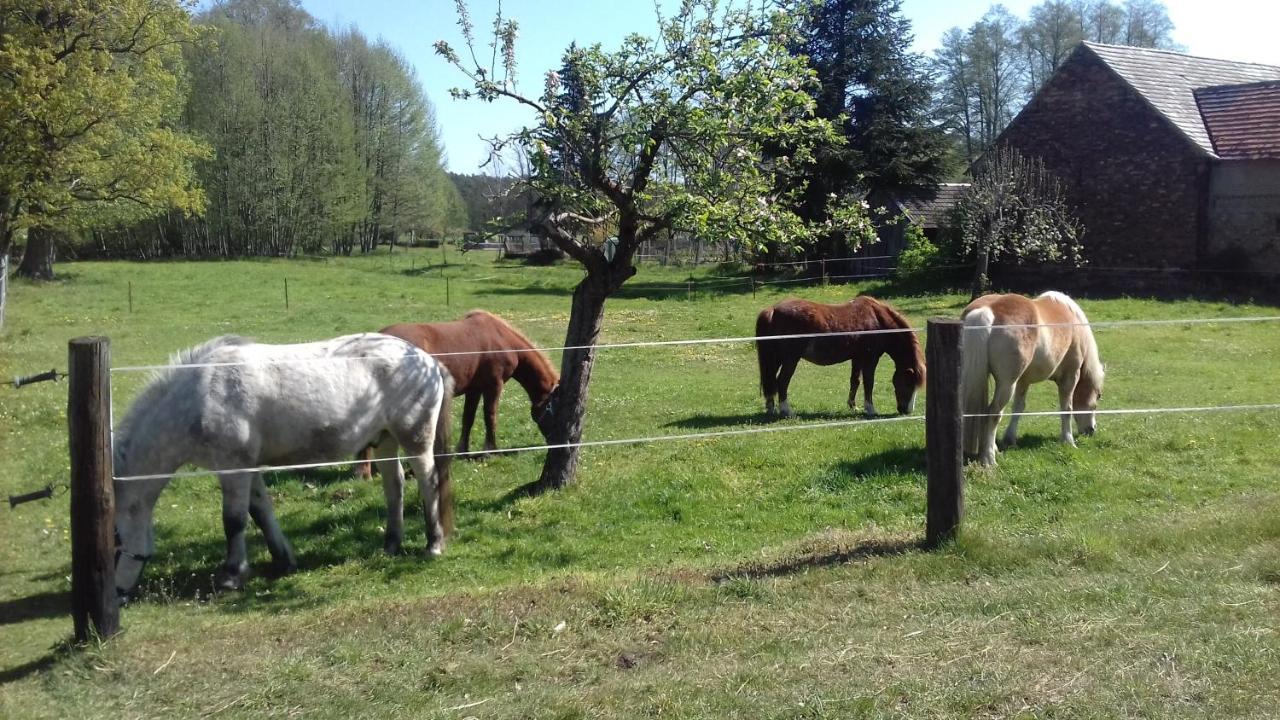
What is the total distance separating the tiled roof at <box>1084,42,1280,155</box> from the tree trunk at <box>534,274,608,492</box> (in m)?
25.5

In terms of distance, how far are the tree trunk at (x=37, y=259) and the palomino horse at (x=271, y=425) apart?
3200 cm

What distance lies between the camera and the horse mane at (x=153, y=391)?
621cm

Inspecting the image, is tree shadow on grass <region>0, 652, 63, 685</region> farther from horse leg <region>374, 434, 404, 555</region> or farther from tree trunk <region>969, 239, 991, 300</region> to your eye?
tree trunk <region>969, 239, 991, 300</region>

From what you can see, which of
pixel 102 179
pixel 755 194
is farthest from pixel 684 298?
pixel 755 194

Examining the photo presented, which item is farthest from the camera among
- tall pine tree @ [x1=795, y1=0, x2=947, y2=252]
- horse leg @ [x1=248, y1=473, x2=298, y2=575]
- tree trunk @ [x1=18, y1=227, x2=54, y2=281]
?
tall pine tree @ [x1=795, y1=0, x2=947, y2=252]

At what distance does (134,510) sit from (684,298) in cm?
2558

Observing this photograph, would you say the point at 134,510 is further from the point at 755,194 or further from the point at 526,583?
the point at 755,194

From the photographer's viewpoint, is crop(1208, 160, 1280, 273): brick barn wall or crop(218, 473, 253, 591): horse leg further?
crop(1208, 160, 1280, 273): brick barn wall

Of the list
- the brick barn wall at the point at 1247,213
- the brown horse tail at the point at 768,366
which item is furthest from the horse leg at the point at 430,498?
the brick barn wall at the point at 1247,213

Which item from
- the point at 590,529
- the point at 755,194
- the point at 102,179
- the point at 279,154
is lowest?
the point at 590,529

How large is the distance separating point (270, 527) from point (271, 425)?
868 mm

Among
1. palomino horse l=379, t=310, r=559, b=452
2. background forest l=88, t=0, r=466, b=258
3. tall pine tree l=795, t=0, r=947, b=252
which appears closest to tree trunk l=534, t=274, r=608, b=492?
palomino horse l=379, t=310, r=559, b=452

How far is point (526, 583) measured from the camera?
Answer: 6152 millimetres

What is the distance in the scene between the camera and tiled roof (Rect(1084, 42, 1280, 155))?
28.7 m
